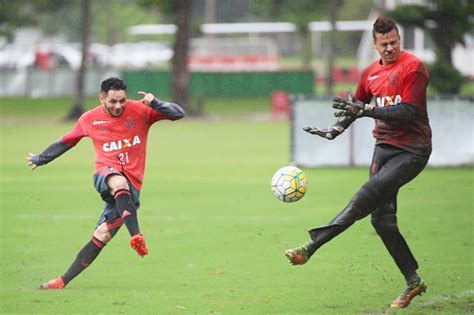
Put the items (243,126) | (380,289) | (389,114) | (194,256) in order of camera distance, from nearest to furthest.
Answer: (389,114) → (380,289) → (194,256) → (243,126)

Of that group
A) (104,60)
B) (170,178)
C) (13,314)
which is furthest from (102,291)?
(104,60)

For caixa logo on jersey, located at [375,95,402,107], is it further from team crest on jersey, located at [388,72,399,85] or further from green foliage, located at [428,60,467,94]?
green foliage, located at [428,60,467,94]

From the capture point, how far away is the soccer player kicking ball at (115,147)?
32.7ft

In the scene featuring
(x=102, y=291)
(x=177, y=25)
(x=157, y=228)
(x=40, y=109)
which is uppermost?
(x=102, y=291)

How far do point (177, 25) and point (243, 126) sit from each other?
9.39 meters

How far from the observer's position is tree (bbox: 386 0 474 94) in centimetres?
3101

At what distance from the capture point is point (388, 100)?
30.2ft

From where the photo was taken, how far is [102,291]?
10.3 metres

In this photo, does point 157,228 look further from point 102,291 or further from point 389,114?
point 389,114

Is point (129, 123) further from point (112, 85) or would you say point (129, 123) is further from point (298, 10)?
point (298, 10)

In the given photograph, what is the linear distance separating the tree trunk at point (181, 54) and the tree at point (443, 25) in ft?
47.7

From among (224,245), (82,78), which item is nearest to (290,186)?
(224,245)

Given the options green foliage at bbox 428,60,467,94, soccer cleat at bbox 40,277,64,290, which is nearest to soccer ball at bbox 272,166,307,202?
soccer cleat at bbox 40,277,64,290

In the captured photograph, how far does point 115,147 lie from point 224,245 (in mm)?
3578
